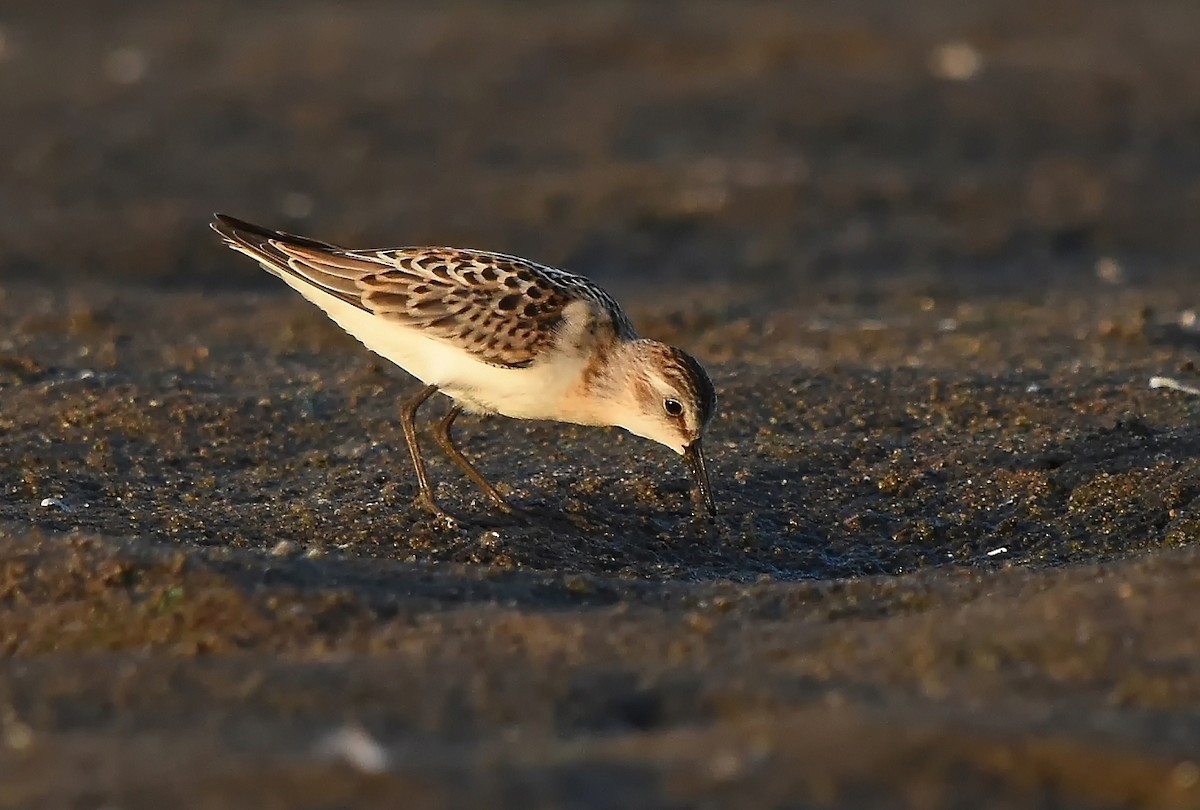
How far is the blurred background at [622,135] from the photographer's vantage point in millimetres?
15102

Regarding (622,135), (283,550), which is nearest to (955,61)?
(622,135)

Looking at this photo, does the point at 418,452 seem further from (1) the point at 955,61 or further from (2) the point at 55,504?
(1) the point at 955,61

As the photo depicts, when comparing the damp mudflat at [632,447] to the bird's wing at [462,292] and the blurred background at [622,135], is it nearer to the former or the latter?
the blurred background at [622,135]

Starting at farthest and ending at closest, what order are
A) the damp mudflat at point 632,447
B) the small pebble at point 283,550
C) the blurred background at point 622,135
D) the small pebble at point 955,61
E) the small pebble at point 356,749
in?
the small pebble at point 955,61, the blurred background at point 622,135, the small pebble at point 283,550, the damp mudflat at point 632,447, the small pebble at point 356,749

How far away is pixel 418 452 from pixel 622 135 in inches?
421

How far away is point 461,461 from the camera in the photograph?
7938 mm

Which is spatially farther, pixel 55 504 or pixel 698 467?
pixel 698 467

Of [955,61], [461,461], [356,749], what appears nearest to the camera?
[356,749]

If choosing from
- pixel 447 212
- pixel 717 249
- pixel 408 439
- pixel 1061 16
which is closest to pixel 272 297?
pixel 447 212

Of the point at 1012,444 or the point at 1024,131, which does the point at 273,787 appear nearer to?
the point at 1012,444

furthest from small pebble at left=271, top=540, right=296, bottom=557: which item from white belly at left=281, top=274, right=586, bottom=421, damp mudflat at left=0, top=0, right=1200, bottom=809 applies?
white belly at left=281, top=274, right=586, bottom=421

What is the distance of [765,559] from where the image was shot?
297 inches

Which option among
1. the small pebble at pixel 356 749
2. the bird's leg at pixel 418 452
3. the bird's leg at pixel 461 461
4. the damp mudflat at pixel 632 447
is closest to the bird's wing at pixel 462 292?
the bird's leg at pixel 418 452

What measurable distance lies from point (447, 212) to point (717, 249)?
247cm
